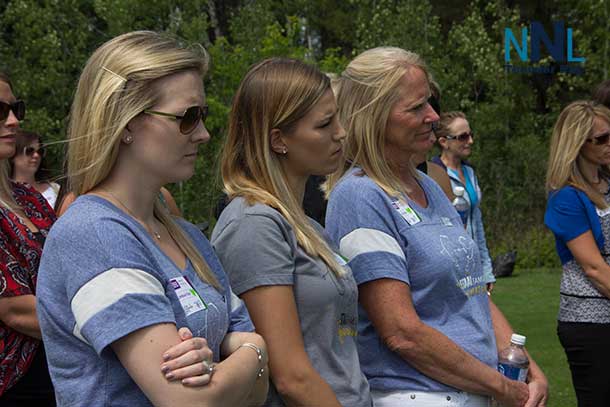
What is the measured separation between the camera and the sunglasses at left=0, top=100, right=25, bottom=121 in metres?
3.84

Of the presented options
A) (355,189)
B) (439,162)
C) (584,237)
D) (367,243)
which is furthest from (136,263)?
(439,162)

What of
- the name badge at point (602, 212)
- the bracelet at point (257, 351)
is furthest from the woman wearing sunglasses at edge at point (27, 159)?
the bracelet at point (257, 351)

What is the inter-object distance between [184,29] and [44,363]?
15.6 meters

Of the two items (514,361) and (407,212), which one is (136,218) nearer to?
(407,212)

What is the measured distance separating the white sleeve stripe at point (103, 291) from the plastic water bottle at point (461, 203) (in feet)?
16.7

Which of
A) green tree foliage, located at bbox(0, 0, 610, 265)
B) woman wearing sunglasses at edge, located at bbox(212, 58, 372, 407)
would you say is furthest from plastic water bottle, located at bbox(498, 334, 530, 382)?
green tree foliage, located at bbox(0, 0, 610, 265)

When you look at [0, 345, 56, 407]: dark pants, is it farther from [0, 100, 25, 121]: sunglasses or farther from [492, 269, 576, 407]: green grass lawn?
[492, 269, 576, 407]: green grass lawn

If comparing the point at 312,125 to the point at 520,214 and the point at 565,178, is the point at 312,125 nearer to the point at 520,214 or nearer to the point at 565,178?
the point at 565,178

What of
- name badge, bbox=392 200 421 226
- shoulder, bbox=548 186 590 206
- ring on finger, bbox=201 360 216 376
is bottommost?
shoulder, bbox=548 186 590 206

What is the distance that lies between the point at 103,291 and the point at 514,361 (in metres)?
1.91

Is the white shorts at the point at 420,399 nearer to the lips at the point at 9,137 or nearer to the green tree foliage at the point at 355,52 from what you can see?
the lips at the point at 9,137

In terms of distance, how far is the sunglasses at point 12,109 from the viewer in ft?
12.6

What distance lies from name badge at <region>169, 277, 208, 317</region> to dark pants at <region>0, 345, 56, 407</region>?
146 cm

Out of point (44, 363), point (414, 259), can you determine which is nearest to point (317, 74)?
point (414, 259)
